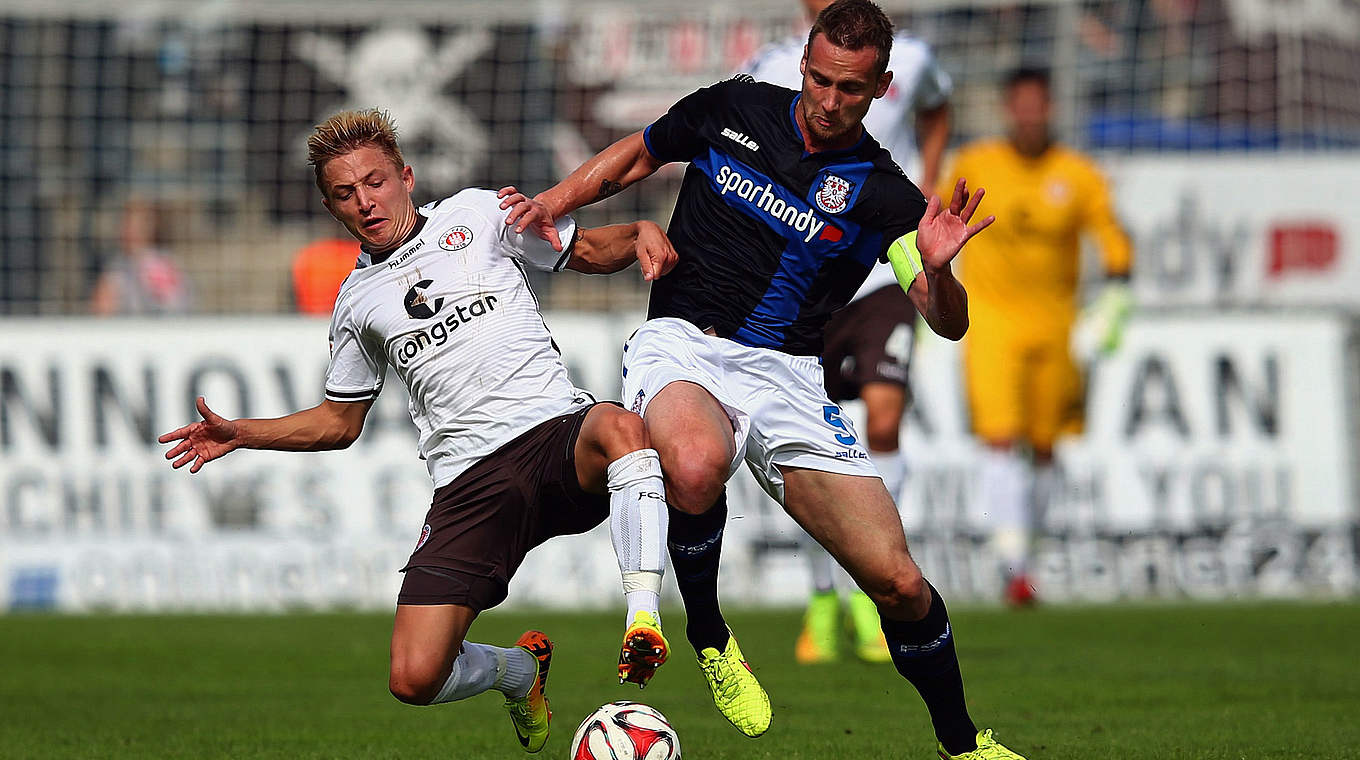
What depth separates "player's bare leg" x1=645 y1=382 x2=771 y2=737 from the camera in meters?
5.17

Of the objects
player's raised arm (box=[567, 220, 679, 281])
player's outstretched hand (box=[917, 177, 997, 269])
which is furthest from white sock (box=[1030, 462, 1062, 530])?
player's outstretched hand (box=[917, 177, 997, 269])

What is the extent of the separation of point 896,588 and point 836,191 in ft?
4.04

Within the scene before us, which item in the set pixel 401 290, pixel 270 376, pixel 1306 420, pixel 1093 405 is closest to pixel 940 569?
pixel 1093 405

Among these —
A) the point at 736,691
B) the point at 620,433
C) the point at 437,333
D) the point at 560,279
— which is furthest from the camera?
the point at 560,279

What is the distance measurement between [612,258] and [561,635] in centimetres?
453

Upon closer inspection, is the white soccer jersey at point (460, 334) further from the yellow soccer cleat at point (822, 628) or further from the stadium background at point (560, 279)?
the stadium background at point (560, 279)

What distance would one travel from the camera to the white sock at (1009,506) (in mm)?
10969

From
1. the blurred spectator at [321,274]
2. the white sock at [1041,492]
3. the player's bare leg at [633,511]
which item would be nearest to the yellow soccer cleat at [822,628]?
the player's bare leg at [633,511]

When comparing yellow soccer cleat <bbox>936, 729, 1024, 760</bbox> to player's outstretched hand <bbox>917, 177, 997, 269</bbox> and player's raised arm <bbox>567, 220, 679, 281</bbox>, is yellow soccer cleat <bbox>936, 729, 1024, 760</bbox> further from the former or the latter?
player's raised arm <bbox>567, 220, 679, 281</bbox>

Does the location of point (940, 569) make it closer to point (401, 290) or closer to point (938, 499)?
point (938, 499)

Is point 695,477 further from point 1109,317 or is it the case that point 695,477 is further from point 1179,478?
point 1179,478

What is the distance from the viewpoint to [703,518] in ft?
18.5

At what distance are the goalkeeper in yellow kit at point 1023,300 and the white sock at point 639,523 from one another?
6297 millimetres

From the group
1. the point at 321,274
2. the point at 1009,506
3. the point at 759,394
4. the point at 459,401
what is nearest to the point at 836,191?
the point at 759,394
